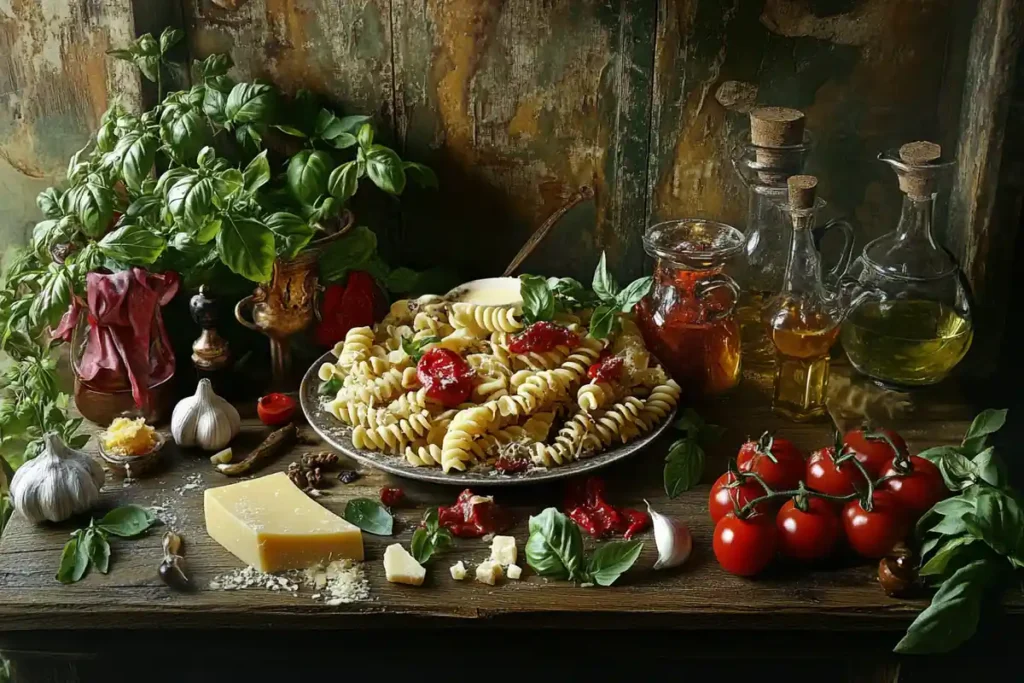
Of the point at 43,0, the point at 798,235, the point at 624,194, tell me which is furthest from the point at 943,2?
the point at 43,0

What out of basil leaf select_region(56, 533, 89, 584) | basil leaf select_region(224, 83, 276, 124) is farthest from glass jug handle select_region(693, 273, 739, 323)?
basil leaf select_region(56, 533, 89, 584)

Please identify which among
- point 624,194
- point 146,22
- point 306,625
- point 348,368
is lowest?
point 306,625

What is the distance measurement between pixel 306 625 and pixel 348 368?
18.6 inches

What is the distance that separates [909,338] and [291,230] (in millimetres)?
1037

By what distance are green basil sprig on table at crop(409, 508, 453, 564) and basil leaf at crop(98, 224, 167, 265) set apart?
59 cm

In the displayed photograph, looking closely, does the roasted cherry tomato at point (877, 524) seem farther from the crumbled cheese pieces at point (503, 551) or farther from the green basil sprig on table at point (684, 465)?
the crumbled cheese pieces at point (503, 551)

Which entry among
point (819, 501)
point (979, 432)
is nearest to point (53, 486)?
point (819, 501)

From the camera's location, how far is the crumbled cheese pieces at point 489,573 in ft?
4.91

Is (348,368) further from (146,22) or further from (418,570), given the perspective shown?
(146,22)

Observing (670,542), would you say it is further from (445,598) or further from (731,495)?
(445,598)

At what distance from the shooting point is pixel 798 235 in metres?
1.81

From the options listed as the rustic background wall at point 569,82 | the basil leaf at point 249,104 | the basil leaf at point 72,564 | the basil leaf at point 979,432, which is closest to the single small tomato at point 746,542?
the basil leaf at point 979,432

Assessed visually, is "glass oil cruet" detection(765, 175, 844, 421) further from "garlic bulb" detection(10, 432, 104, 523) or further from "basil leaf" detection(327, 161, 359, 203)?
"garlic bulb" detection(10, 432, 104, 523)

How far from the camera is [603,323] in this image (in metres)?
1.81
